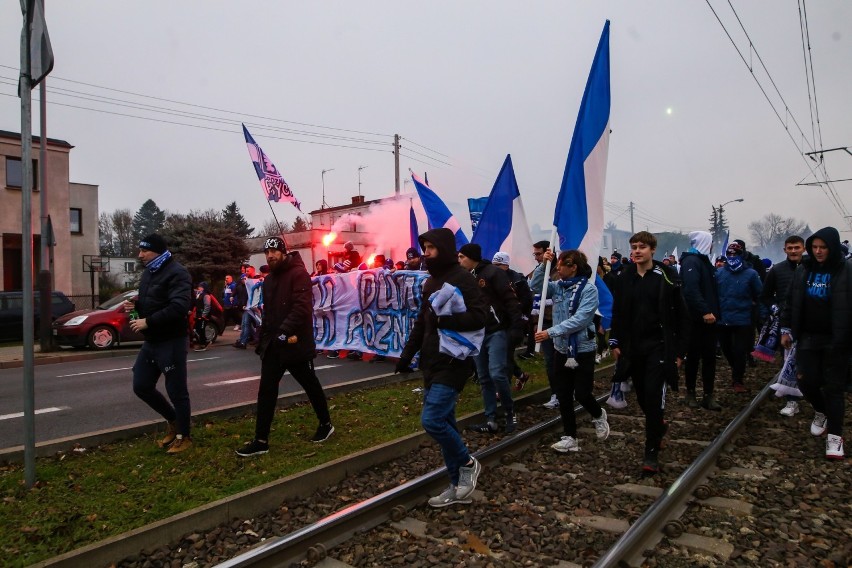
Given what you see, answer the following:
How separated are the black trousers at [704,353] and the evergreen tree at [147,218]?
99795 millimetres

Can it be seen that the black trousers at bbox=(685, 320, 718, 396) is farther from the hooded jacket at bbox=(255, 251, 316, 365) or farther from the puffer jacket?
the hooded jacket at bbox=(255, 251, 316, 365)

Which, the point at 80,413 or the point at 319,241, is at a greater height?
the point at 319,241

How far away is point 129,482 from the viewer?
196 inches

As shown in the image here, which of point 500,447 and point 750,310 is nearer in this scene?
point 500,447

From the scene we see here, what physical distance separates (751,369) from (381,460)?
8076 millimetres

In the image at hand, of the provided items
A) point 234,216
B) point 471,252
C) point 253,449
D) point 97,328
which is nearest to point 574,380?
point 471,252

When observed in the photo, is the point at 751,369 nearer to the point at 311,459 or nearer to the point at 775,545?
the point at 775,545

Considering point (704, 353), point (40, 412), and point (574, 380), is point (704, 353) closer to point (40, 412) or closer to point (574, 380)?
point (574, 380)

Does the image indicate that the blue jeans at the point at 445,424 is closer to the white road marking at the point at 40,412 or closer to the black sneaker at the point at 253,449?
Answer: the black sneaker at the point at 253,449

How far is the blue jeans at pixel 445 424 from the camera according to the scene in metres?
4.47

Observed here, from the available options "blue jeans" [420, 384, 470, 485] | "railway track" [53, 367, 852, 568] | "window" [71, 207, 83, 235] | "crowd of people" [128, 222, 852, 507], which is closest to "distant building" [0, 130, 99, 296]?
"window" [71, 207, 83, 235]

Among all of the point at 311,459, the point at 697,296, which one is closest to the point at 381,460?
the point at 311,459

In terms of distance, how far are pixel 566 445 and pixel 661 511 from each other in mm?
1685

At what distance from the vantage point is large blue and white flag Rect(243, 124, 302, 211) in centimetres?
1477
